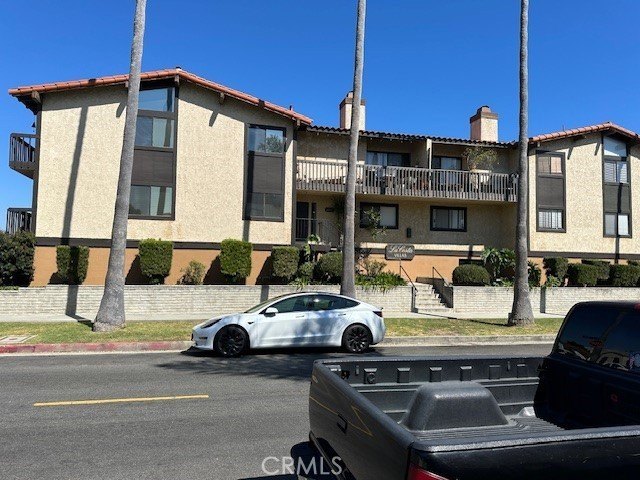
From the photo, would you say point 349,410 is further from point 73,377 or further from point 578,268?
point 578,268

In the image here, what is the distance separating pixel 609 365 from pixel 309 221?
62.3ft

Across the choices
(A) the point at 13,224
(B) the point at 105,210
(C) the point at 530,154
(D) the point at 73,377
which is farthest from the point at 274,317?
(C) the point at 530,154

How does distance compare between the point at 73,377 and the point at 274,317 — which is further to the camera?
the point at 274,317

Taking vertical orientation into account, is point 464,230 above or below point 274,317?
above

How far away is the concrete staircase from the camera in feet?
60.2

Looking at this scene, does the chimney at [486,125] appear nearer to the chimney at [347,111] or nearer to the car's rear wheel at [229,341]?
the chimney at [347,111]

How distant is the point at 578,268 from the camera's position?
22.2 metres

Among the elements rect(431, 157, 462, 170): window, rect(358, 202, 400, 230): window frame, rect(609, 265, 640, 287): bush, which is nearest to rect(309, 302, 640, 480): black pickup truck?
rect(358, 202, 400, 230): window frame

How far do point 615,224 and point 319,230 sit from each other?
1541cm

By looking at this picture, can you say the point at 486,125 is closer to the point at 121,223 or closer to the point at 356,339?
the point at 356,339

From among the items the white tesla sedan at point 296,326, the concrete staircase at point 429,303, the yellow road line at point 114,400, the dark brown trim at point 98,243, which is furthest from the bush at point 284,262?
the yellow road line at point 114,400

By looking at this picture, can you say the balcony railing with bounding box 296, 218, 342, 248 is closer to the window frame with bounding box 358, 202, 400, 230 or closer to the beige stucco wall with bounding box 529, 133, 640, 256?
the window frame with bounding box 358, 202, 400, 230

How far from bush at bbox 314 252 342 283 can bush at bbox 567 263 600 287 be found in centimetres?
1143

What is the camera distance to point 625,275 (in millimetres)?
22672
